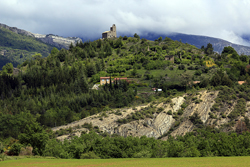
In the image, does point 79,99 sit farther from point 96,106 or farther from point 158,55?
point 158,55

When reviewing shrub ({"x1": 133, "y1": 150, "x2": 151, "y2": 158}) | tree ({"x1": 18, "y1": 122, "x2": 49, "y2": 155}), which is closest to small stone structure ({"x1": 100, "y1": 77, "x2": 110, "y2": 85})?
tree ({"x1": 18, "y1": 122, "x2": 49, "y2": 155})

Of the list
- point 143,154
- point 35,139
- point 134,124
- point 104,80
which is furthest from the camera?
point 104,80

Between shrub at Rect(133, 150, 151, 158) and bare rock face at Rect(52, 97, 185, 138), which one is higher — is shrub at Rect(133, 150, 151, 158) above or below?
above

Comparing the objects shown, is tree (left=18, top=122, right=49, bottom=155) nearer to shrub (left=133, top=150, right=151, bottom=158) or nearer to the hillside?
the hillside

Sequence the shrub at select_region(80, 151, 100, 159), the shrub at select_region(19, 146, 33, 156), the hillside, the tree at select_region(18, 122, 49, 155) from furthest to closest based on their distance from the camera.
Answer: the hillside → the tree at select_region(18, 122, 49, 155) → the shrub at select_region(19, 146, 33, 156) → the shrub at select_region(80, 151, 100, 159)

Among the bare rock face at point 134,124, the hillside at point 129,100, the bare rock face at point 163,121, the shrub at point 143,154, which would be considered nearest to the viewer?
the shrub at point 143,154

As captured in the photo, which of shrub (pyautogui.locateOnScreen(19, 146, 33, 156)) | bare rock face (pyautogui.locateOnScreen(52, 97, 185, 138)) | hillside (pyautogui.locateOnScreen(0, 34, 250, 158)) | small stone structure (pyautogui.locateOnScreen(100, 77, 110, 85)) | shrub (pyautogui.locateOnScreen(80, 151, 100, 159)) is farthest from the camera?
small stone structure (pyautogui.locateOnScreen(100, 77, 110, 85))

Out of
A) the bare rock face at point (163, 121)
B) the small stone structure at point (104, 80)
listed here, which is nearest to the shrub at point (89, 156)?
the bare rock face at point (163, 121)

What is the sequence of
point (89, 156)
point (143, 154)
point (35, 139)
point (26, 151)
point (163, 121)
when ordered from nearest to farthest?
point (143, 154) → point (89, 156) → point (26, 151) → point (35, 139) → point (163, 121)

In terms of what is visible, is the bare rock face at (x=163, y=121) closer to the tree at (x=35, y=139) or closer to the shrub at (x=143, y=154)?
the tree at (x=35, y=139)

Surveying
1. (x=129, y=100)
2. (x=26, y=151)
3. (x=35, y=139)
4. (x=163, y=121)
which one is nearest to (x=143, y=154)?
(x=35, y=139)

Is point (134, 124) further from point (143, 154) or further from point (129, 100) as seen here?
point (143, 154)

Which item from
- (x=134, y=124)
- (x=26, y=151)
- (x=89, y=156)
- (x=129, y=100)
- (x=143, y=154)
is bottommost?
(x=134, y=124)

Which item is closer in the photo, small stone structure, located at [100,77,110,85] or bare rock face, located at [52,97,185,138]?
bare rock face, located at [52,97,185,138]
